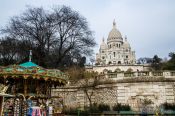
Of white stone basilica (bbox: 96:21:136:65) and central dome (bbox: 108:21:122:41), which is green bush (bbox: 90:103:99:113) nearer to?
white stone basilica (bbox: 96:21:136:65)

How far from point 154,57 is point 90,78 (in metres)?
75.2

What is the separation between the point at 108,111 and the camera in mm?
25266

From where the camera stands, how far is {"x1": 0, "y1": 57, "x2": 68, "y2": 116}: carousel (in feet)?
58.0

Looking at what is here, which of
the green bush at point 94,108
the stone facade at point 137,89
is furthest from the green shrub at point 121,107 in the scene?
the green bush at point 94,108

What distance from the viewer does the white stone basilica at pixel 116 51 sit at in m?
118

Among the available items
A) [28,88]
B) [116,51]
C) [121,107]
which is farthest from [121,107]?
[116,51]

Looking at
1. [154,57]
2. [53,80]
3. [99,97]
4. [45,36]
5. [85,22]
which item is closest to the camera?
[53,80]

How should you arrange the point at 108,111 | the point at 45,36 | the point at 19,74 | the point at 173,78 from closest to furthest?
the point at 19,74 → the point at 108,111 → the point at 173,78 → the point at 45,36

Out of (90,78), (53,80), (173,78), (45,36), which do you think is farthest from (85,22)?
(53,80)

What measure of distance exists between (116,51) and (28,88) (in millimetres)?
101598

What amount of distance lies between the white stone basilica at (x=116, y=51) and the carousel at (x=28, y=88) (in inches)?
3815

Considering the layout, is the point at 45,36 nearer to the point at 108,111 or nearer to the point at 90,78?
the point at 90,78

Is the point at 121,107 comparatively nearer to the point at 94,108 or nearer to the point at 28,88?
the point at 94,108

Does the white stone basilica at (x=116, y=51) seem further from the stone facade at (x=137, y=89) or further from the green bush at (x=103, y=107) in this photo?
the green bush at (x=103, y=107)
